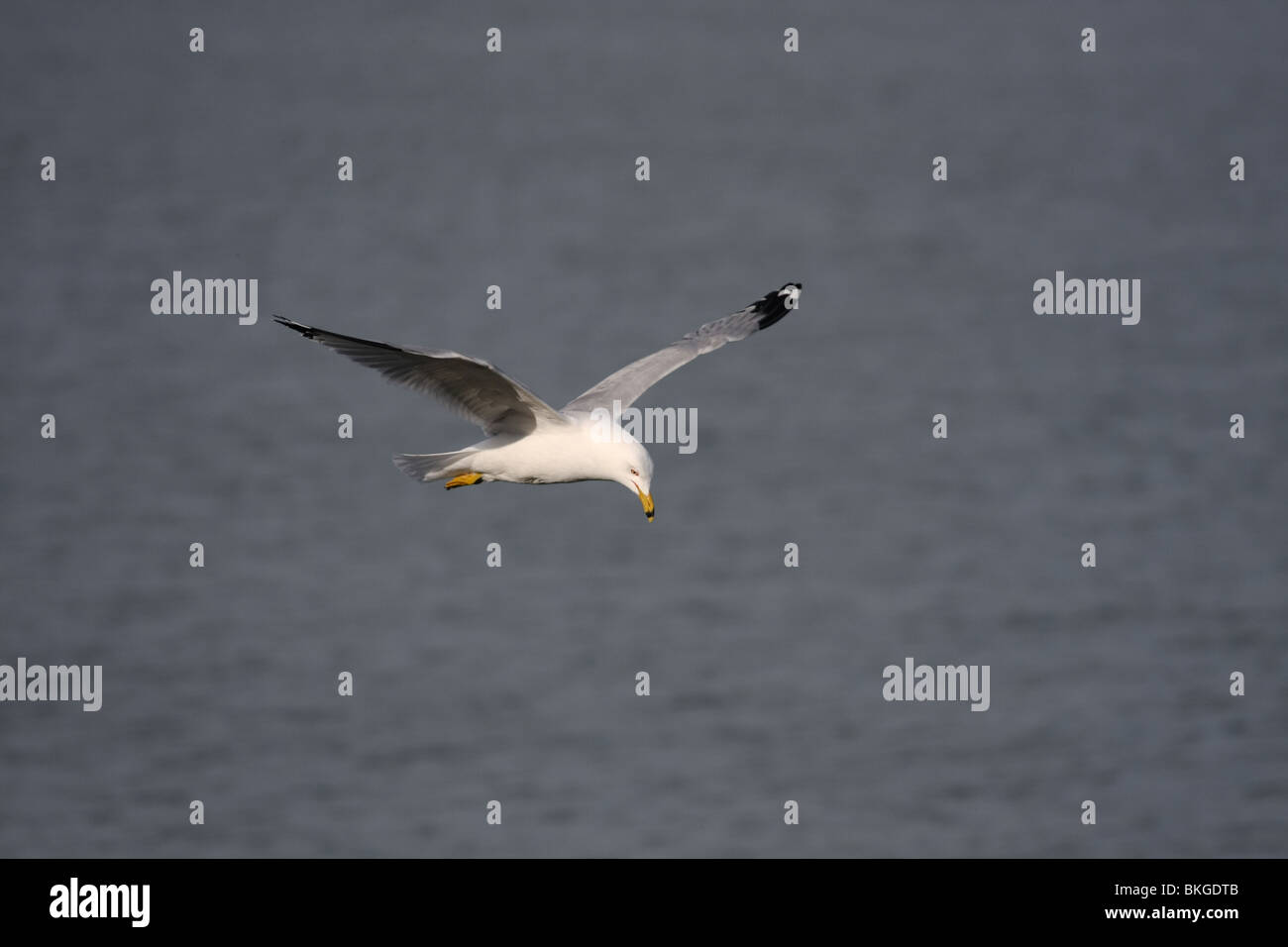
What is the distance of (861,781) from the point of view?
13.9 m

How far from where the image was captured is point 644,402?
63.2 ft

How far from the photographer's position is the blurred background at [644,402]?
13.9 meters

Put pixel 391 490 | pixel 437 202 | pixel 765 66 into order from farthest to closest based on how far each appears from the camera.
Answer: pixel 765 66 < pixel 437 202 < pixel 391 490

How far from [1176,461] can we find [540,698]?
768 centimetres

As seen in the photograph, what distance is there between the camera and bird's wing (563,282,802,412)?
10.1 m

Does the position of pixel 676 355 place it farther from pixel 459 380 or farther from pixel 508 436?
pixel 459 380

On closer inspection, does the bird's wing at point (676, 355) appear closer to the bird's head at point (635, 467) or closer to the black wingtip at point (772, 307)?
the black wingtip at point (772, 307)

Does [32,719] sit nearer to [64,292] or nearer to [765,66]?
[64,292]

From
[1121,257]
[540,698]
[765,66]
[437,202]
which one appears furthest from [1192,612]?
[765,66]

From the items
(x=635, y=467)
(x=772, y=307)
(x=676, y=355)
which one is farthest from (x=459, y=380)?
(x=772, y=307)

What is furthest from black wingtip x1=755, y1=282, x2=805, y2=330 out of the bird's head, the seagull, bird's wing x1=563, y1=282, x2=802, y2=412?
the bird's head

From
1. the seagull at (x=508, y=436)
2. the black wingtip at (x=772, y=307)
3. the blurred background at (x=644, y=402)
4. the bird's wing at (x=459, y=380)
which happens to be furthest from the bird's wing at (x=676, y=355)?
the blurred background at (x=644, y=402)

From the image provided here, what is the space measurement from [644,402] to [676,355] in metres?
8.60

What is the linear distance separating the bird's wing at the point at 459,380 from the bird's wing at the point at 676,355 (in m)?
0.61
